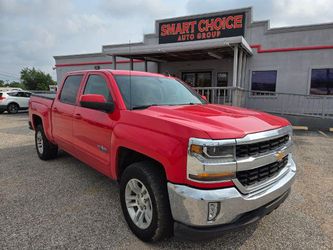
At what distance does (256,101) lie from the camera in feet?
43.2

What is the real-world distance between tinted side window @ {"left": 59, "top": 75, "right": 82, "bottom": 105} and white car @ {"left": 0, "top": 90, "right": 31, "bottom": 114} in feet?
49.7

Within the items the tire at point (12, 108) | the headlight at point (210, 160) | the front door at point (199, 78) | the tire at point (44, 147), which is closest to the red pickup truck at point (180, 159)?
the headlight at point (210, 160)

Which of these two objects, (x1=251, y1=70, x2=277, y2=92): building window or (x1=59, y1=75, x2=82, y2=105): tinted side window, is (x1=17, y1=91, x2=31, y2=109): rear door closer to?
(x1=251, y1=70, x2=277, y2=92): building window

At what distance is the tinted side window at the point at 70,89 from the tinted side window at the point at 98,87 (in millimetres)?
387

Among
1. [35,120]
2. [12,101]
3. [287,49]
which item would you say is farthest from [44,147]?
[12,101]

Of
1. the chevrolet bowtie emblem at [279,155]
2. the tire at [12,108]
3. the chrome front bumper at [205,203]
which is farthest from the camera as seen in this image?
the tire at [12,108]

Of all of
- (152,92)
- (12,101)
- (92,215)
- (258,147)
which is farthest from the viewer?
(12,101)

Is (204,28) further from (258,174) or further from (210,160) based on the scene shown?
(210,160)

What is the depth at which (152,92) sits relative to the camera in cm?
357

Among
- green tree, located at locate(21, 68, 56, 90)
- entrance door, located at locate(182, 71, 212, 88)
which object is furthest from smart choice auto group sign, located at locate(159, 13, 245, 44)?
green tree, located at locate(21, 68, 56, 90)

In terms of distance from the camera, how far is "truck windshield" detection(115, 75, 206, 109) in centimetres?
325

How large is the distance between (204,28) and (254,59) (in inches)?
123

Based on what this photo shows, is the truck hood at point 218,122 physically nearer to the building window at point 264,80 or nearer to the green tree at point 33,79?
the building window at point 264,80

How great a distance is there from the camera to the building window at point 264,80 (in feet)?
41.9
